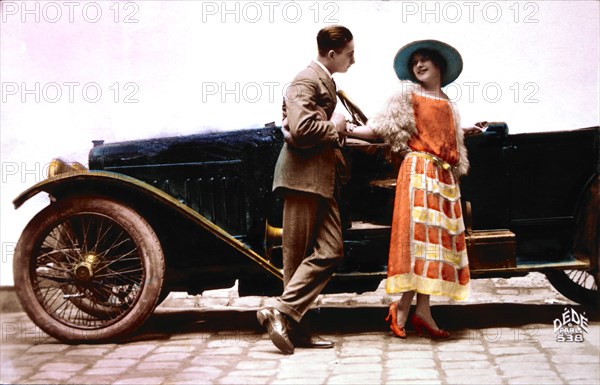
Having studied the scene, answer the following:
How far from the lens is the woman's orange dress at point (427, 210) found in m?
3.79

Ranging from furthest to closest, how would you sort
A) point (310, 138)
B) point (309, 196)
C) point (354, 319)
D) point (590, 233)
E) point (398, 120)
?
point (354, 319)
point (590, 233)
point (398, 120)
point (309, 196)
point (310, 138)

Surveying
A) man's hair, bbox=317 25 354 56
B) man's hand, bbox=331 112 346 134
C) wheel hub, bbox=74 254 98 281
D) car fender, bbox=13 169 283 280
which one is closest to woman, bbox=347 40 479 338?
man's hand, bbox=331 112 346 134

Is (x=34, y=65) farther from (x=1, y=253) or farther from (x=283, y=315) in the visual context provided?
(x=283, y=315)

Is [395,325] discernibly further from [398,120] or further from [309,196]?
[398,120]

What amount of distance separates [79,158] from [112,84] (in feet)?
1.73

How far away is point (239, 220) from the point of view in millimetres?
4180

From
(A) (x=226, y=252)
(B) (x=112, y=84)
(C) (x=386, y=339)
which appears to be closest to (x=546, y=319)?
(C) (x=386, y=339)

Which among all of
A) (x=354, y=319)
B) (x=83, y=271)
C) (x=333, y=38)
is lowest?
(x=354, y=319)

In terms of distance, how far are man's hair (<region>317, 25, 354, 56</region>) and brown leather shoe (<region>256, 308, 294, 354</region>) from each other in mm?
1316

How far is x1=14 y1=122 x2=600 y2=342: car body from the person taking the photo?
388 cm

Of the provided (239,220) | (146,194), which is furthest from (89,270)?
(239,220)

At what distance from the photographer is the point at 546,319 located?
4188mm

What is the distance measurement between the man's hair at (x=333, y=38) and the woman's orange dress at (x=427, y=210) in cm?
41

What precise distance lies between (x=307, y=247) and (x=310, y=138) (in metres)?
0.55
